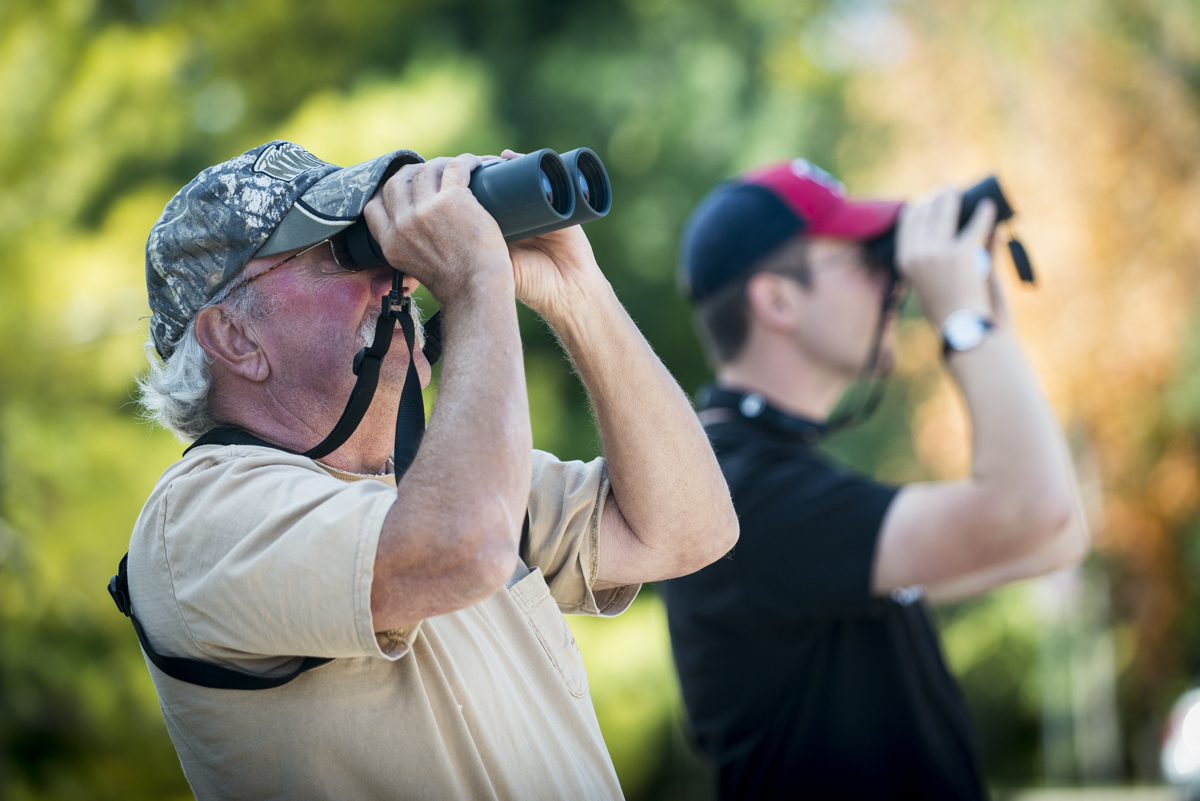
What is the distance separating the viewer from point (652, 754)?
6844 mm

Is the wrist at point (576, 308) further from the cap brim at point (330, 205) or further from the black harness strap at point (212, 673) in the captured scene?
the black harness strap at point (212, 673)

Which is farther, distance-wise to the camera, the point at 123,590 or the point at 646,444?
the point at 646,444

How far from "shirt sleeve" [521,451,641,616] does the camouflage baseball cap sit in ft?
1.72

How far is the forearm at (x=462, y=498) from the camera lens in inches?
45.3

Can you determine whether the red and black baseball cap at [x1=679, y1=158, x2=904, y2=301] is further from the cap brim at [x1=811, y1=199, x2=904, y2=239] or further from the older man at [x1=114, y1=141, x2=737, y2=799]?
the older man at [x1=114, y1=141, x2=737, y2=799]

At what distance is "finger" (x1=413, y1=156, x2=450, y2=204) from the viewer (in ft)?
4.30

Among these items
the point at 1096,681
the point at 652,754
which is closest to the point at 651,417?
the point at 652,754

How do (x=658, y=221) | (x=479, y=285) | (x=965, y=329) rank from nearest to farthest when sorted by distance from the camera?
(x=479, y=285) < (x=965, y=329) < (x=658, y=221)

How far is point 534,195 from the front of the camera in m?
1.31

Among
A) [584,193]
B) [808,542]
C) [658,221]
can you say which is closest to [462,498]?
[584,193]

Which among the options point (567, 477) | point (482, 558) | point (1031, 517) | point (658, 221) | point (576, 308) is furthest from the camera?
point (658, 221)

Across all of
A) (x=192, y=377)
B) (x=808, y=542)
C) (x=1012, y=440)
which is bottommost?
(x=808, y=542)

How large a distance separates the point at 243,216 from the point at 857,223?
1484mm

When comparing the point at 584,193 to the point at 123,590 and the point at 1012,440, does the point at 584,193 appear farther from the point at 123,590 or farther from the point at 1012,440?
the point at 1012,440
